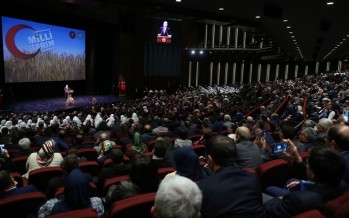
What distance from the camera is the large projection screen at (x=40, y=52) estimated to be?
51.4ft

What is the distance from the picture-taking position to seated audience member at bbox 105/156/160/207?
2441 mm

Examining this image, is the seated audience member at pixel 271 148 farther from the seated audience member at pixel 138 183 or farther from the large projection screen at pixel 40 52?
the large projection screen at pixel 40 52

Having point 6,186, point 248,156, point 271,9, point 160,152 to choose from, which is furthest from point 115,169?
point 271,9

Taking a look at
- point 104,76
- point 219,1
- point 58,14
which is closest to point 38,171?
point 219,1

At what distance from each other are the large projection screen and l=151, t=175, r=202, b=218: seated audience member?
16.4m

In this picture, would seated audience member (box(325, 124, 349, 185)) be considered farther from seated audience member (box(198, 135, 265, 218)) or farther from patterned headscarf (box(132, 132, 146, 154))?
patterned headscarf (box(132, 132, 146, 154))

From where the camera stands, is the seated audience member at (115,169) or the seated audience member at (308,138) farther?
the seated audience member at (308,138)

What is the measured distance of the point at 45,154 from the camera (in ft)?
13.6

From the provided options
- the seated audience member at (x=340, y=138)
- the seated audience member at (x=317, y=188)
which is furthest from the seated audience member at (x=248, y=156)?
the seated audience member at (x=317, y=188)

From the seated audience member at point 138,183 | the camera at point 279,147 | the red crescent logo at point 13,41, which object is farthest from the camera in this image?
the red crescent logo at point 13,41

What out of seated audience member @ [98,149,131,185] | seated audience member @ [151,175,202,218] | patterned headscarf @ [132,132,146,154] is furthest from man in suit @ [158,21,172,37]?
seated audience member @ [151,175,202,218]

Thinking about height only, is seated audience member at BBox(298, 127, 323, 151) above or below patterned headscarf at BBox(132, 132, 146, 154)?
above

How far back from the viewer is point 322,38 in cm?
1769

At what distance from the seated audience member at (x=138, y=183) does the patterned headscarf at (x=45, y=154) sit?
1.95 m
